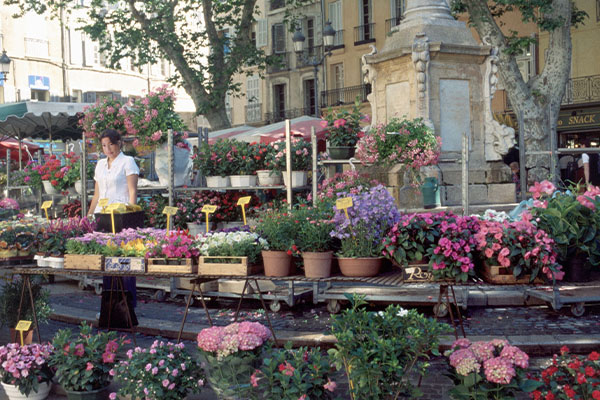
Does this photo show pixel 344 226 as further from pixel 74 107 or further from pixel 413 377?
pixel 74 107

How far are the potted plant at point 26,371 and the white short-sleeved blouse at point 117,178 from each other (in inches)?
89.6

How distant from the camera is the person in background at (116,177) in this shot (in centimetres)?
758

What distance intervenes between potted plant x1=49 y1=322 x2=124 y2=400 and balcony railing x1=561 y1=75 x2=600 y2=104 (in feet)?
83.8

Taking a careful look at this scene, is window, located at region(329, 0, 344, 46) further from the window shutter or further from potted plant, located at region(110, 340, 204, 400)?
potted plant, located at region(110, 340, 204, 400)

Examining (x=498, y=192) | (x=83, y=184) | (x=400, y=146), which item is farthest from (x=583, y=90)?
(x=83, y=184)

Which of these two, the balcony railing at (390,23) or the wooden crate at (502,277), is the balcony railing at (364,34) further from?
the wooden crate at (502,277)

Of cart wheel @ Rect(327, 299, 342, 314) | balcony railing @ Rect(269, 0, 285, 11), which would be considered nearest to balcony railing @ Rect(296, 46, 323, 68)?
balcony railing @ Rect(269, 0, 285, 11)

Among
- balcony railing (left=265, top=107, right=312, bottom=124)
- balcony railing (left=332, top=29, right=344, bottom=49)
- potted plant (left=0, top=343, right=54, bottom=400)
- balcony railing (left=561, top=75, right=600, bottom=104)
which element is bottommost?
potted plant (left=0, top=343, right=54, bottom=400)

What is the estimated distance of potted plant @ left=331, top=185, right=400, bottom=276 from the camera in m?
5.36

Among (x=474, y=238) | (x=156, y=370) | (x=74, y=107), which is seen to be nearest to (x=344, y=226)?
(x=474, y=238)

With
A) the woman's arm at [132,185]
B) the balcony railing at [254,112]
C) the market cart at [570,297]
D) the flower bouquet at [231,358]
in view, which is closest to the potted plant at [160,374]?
the flower bouquet at [231,358]

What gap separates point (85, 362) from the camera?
538cm

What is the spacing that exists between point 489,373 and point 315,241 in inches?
71.2

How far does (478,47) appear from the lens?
1162cm
